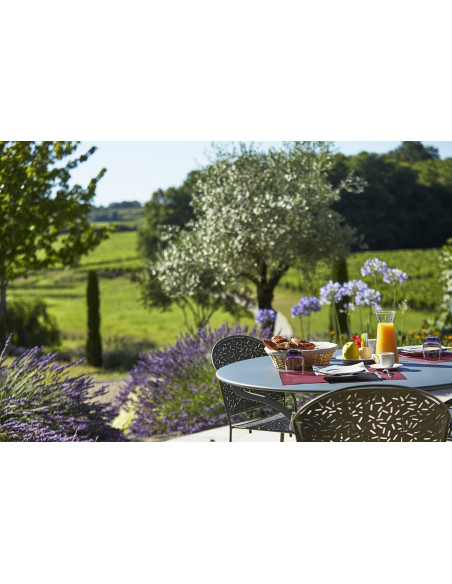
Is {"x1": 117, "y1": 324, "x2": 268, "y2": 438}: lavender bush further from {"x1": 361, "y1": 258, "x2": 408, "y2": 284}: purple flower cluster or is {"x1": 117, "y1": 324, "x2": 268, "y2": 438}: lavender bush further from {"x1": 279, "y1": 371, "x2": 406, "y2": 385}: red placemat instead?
{"x1": 279, "y1": 371, "x2": 406, "y2": 385}: red placemat

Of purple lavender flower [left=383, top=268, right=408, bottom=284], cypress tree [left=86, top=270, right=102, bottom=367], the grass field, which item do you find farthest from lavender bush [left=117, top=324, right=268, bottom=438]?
the grass field

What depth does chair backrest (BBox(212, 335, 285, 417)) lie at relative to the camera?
3650mm

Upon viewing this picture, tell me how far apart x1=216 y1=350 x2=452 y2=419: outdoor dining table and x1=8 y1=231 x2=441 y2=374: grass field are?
34.4ft

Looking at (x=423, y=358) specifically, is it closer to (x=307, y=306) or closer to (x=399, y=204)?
(x=307, y=306)

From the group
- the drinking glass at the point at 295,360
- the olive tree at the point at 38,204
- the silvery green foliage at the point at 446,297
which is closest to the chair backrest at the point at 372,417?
the drinking glass at the point at 295,360

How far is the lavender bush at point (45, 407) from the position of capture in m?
4.01

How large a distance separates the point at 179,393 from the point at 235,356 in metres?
1.73

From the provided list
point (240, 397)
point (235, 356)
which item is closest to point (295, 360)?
point (240, 397)

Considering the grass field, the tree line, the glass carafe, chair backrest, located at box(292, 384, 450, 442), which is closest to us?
chair backrest, located at box(292, 384, 450, 442)

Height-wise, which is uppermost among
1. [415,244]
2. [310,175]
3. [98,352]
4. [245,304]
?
[310,175]
